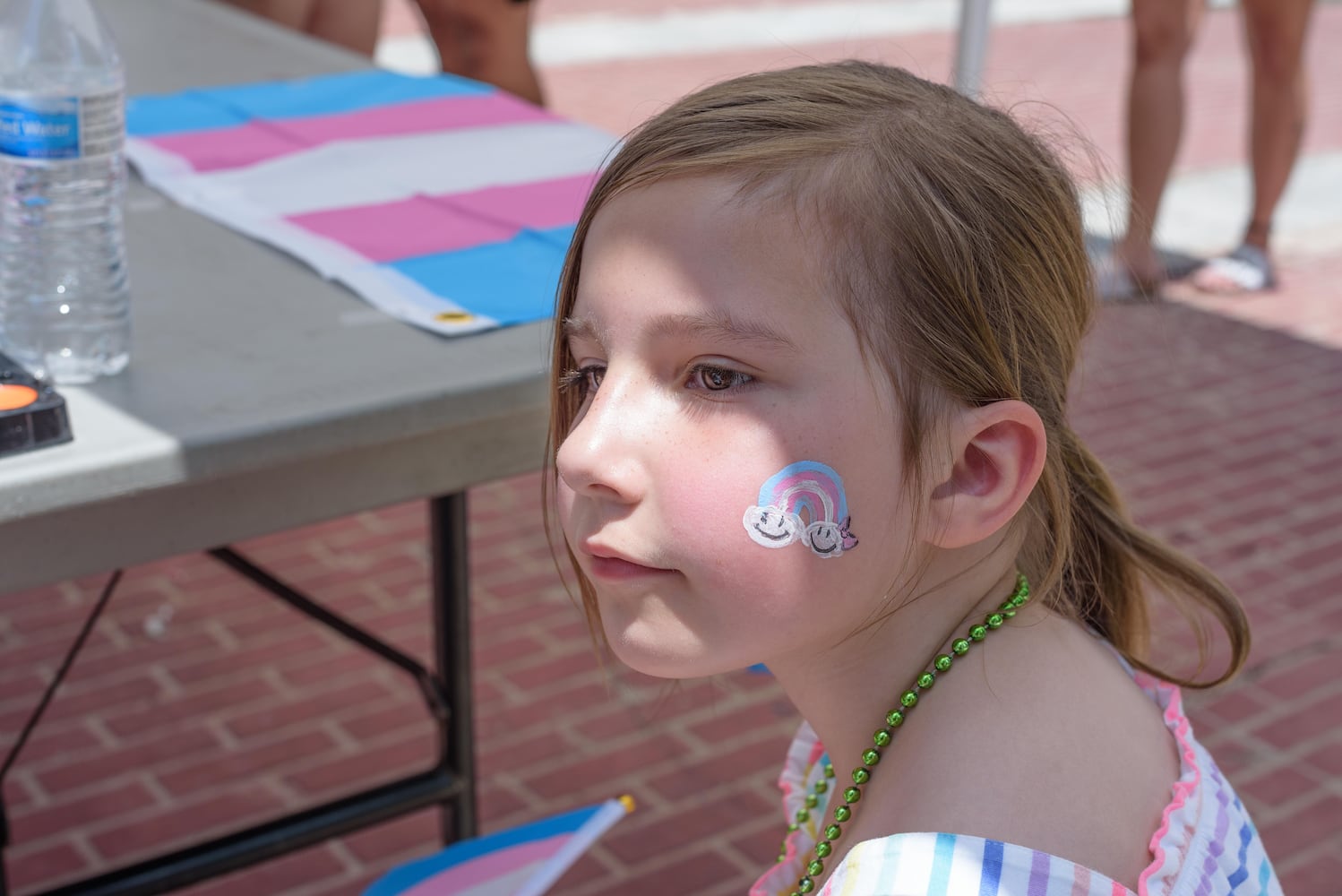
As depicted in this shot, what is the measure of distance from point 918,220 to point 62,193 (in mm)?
938

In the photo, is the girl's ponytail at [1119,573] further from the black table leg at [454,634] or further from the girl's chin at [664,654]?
the black table leg at [454,634]

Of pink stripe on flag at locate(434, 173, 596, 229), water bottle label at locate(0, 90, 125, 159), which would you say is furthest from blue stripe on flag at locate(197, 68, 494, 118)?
water bottle label at locate(0, 90, 125, 159)

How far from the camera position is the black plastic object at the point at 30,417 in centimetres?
122

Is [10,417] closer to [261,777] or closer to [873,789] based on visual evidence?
[873,789]

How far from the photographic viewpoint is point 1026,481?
1.14 m

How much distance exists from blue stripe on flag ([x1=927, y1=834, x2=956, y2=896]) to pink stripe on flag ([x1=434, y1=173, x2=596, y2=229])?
1038mm

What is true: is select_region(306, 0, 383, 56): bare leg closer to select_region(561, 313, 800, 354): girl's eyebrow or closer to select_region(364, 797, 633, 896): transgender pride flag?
select_region(364, 797, 633, 896): transgender pride flag

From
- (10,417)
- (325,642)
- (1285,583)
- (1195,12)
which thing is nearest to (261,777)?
(325,642)

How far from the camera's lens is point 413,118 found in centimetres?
229

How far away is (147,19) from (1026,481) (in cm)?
219

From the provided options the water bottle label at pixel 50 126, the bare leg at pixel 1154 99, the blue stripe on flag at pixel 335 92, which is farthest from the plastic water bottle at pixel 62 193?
the bare leg at pixel 1154 99

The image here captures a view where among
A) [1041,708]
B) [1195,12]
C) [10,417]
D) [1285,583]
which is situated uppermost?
[10,417]

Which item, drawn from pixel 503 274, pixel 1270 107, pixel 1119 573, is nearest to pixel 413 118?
pixel 503 274

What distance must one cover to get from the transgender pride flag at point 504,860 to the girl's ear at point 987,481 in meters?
0.44
